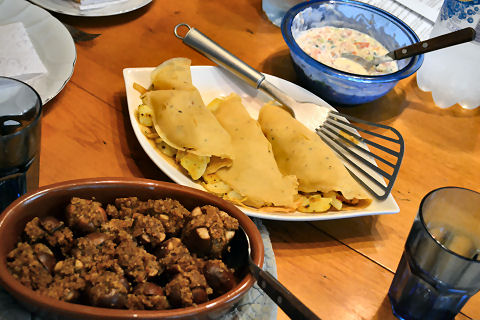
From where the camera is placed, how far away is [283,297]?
0.63m

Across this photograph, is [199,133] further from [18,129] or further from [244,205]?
[18,129]

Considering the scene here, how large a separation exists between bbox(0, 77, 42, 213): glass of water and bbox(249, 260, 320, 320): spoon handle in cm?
37

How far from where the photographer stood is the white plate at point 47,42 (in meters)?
1.07

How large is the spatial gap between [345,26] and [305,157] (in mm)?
536

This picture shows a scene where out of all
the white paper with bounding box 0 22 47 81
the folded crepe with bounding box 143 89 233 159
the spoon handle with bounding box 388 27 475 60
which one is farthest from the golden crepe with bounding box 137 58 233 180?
the spoon handle with bounding box 388 27 475 60

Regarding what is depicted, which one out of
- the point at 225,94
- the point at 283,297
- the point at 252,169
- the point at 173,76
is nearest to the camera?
the point at 283,297

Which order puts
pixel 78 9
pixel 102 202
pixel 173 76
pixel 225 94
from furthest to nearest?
pixel 78 9 < pixel 225 94 < pixel 173 76 < pixel 102 202

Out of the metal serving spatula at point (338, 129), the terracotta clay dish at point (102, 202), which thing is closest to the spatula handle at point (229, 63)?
the metal serving spatula at point (338, 129)

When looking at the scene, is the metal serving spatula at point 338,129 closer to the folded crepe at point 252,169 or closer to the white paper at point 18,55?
the folded crepe at point 252,169

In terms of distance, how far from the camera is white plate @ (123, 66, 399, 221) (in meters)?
0.90

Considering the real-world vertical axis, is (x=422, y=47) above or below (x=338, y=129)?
above

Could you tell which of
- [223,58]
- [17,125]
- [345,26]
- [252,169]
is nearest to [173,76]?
[223,58]

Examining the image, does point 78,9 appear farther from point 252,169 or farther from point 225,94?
point 252,169

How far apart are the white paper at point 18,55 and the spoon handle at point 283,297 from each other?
69 cm
